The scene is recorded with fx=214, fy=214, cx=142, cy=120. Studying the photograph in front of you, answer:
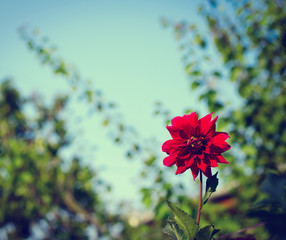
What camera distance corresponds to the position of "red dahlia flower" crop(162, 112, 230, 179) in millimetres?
767

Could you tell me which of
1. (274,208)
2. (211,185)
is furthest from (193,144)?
(274,208)

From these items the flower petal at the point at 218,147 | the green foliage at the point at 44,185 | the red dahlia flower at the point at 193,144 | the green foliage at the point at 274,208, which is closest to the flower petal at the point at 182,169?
the red dahlia flower at the point at 193,144

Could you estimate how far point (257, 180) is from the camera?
112 inches

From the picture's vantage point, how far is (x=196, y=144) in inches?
30.9

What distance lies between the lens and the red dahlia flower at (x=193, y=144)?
767 millimetres

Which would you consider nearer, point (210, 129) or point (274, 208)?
point (210, 129)

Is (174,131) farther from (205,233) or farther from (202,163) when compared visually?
(205,233)

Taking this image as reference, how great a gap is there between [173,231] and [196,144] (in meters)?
0.32

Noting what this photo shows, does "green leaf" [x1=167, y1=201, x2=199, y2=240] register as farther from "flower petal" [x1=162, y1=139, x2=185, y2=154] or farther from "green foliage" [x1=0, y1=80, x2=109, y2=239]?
"green foliage" [x1=0, y1=80, x2=109, y2=239]

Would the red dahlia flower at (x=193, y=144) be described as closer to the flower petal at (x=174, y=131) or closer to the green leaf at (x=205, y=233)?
the flower petal at (x=174, y=131)

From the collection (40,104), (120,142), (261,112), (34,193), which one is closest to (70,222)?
(34,193)

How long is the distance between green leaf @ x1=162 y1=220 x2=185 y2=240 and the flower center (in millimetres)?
272

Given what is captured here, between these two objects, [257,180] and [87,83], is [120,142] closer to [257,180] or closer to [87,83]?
[87,83]

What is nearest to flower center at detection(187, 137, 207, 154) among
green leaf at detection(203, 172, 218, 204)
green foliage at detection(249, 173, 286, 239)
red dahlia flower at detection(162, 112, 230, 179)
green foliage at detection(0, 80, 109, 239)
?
red dahlia flower at detection(162, 112, 230, 179)
